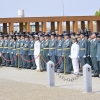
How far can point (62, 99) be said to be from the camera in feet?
50.7

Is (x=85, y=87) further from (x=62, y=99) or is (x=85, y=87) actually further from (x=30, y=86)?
(x=30, y=86)

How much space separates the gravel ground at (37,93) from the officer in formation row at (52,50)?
373 centimetres

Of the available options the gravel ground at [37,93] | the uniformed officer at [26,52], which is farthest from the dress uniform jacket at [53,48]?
the gravel ground at [37,93]

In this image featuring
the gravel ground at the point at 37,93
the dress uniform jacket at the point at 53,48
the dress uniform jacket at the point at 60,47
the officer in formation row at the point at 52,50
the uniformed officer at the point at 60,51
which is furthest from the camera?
the dress uniform jacket at the point at 53,48

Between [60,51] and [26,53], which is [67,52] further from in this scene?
[26,53]

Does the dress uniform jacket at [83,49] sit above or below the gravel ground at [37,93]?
above

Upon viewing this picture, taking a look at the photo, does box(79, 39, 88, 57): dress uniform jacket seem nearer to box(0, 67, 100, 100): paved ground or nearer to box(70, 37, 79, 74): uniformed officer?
box(70, 37, 79, 74): uniformed officer

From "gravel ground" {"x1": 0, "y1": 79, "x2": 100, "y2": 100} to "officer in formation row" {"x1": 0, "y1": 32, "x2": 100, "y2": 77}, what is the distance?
147 inches

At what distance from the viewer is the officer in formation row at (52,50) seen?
22.4m

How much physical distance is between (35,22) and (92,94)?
72.9 feet

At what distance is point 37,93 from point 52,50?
771 cm

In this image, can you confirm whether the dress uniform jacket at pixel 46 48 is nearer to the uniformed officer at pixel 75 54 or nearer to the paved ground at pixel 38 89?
the paved ground at pixel 38 89

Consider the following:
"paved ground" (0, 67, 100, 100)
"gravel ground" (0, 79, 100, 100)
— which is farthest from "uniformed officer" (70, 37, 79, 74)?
"gravel ground" (0, 79, 100, 100)

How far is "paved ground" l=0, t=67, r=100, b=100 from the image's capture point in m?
16.0
